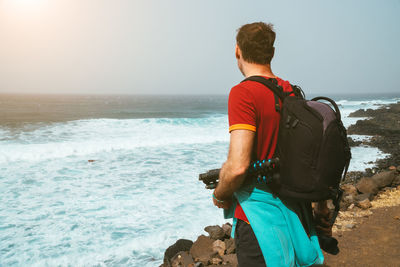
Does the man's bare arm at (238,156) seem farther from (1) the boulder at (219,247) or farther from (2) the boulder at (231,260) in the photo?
(1) the boulder at (219,247)

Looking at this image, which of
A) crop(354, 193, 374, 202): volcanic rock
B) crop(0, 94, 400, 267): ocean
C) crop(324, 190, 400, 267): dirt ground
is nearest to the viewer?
crop(324, 190, 400, 267): dirt ground

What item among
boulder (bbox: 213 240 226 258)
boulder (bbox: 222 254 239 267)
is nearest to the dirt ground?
boulder (bbox: 222 254 239 267)

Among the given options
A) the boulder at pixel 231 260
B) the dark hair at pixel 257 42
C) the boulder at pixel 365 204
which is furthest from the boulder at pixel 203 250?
the dark hair at pixel 257 42

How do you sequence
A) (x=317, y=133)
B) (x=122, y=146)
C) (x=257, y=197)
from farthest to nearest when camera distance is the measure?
(x=122, y=146), (x=257, y=197), (x=317, y=133)

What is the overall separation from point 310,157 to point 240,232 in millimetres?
629

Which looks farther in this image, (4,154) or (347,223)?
(4,154)

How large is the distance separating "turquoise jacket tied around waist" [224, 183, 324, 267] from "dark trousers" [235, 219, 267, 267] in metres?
0.04

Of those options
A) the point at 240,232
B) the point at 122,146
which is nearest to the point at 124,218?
the point at 240,232

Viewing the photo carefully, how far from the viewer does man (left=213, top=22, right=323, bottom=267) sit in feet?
4.94

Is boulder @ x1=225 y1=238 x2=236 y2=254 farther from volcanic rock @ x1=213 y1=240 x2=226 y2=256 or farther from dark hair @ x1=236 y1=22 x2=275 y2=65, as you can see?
dark hair @ x1=236 y1=22 x2=275 y2=65

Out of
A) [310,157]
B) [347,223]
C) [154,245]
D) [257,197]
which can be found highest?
[310,157]

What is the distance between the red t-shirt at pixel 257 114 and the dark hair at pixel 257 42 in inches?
8.4

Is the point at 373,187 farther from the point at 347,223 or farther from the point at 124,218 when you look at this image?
the point at 124,218

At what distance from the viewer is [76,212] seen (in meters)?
7.12
